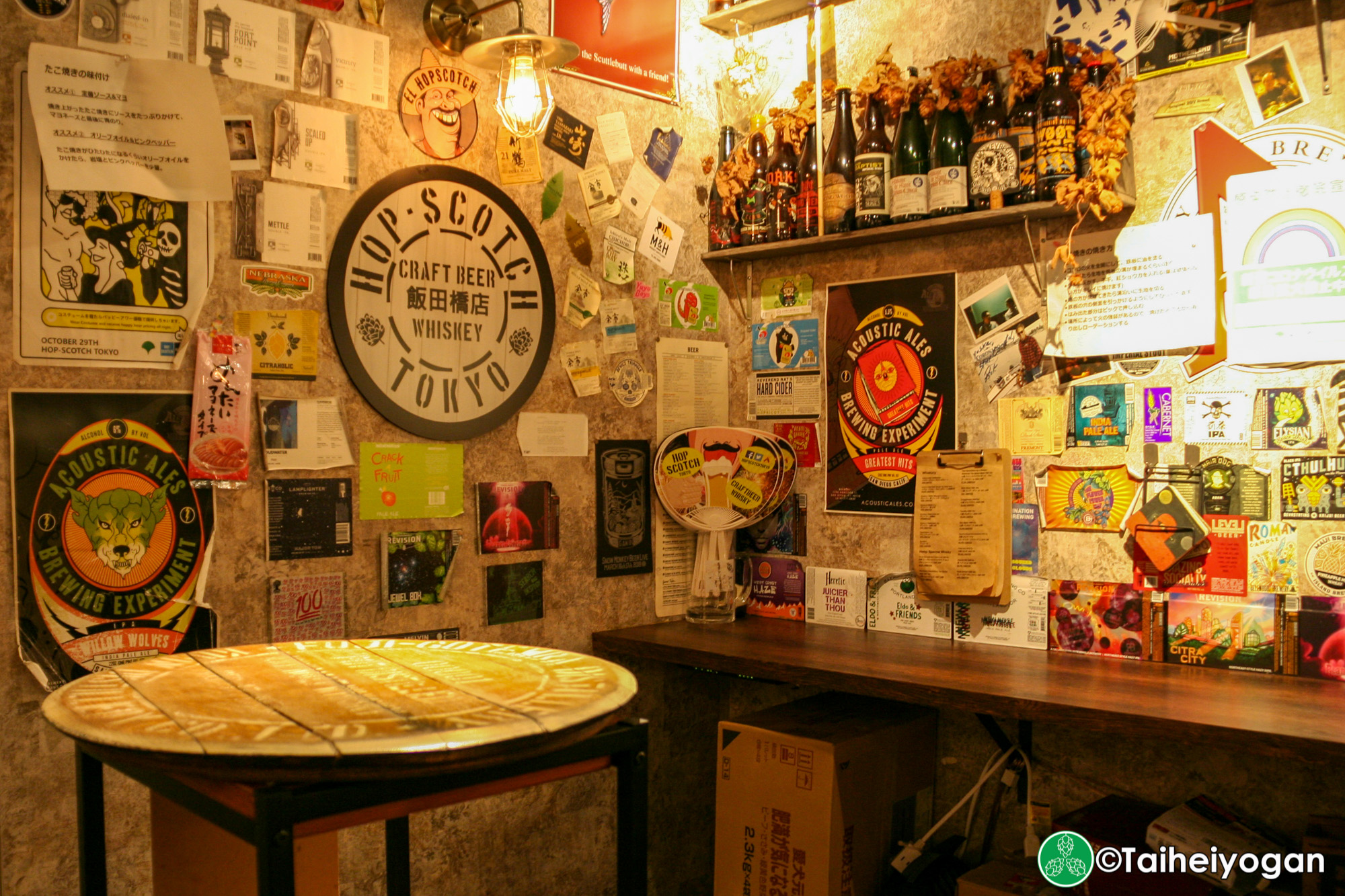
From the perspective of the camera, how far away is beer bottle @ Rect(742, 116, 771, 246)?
2.92 meters

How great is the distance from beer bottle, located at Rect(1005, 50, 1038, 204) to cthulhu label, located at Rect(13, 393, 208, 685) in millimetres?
1978

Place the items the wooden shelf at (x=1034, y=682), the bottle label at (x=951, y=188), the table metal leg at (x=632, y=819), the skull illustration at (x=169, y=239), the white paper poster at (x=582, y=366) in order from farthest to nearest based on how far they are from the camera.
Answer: the white paper poster at (x=582, y=366)
the bottle label at (x=951, y=188)
the skull illustration at (x=169, y=239)
the wooden shelf at (x=1034, y=682)
the table metal leg at (x=632, y=819)

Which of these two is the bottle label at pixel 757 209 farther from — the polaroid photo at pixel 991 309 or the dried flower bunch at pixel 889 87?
the polaroid photo at pixel 991 309

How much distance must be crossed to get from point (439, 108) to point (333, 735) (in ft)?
5.85

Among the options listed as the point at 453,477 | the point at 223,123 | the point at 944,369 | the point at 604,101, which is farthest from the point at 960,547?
the point at 223,123

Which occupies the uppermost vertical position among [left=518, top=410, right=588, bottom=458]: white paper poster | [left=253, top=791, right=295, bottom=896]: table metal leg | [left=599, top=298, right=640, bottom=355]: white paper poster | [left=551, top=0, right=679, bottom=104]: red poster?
[left=551, top=0, right=679, bottom=104]: red poster

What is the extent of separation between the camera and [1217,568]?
2.25 m

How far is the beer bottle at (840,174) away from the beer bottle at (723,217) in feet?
1.03

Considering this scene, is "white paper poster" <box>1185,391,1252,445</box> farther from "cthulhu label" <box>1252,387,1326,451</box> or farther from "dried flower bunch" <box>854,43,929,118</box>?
"dried flower bunch" <box>854,43,929,118</box>

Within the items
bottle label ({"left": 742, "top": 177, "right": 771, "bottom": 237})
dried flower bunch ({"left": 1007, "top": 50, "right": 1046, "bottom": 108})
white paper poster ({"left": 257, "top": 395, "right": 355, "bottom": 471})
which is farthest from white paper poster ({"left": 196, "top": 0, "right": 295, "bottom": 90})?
dried flower bunch ({"left": 1007, "top": 50, "right": 1046, "bottom": 108})

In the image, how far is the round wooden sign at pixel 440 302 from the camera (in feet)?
7.41

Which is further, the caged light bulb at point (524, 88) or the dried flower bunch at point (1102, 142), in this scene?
the dried flower bunch at point (1102, 142)

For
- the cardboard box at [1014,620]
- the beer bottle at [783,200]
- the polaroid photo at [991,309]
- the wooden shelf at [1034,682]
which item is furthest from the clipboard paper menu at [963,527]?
the beer bottle at [783,200]

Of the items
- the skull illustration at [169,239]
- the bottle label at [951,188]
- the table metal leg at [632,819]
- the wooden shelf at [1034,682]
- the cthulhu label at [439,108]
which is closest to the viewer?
the table metal leg at [632,819]
